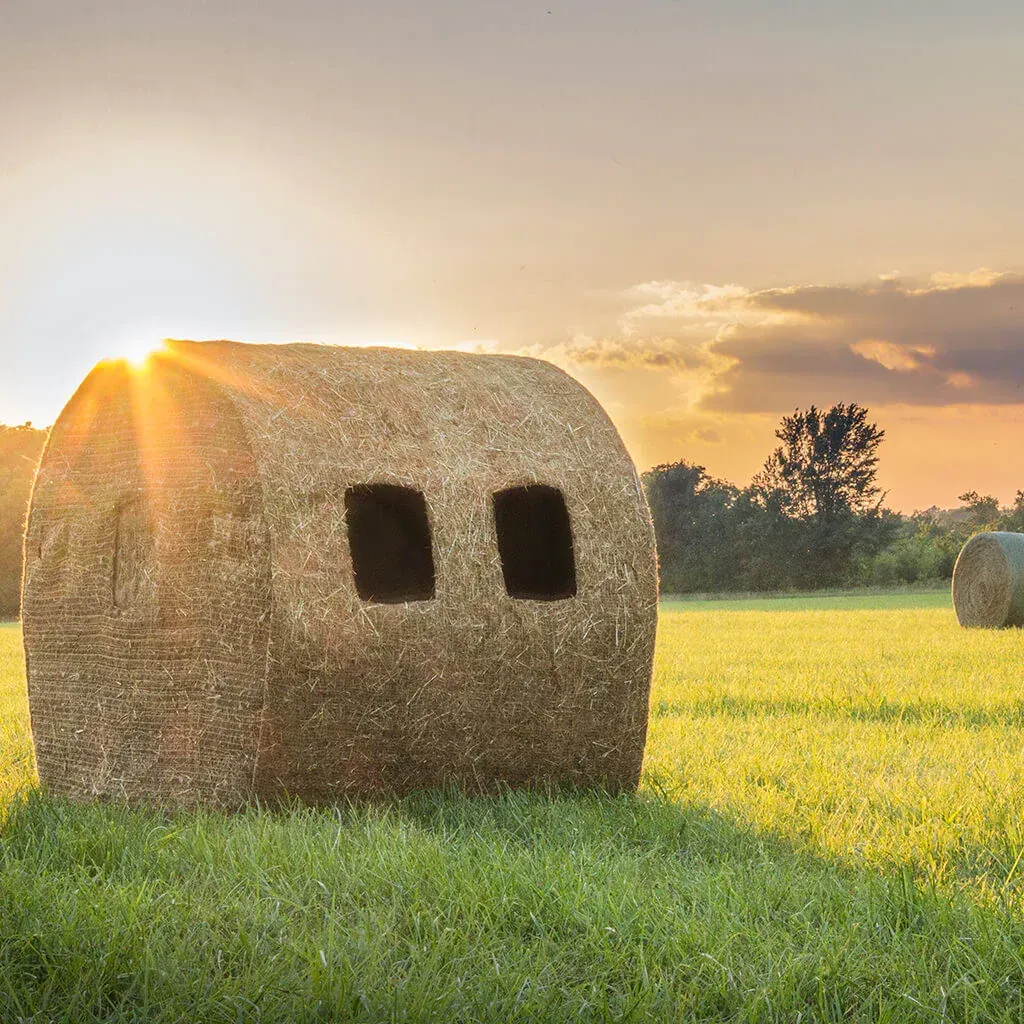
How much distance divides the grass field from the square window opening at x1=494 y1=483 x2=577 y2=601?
5.41 ft

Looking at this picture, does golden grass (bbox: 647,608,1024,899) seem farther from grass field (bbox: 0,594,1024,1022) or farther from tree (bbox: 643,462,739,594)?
tree (bbox: 643,462,739,594)

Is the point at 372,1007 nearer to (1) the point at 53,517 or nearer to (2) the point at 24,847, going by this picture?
(2) the point at 24,847

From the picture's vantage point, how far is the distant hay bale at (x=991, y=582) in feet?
78.1

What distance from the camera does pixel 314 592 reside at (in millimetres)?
6711

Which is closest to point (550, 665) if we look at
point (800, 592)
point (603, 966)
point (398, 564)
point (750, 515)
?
point (398, 564)

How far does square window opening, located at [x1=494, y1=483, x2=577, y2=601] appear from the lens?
8.72m

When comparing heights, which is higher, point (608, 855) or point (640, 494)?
point (640, 494)

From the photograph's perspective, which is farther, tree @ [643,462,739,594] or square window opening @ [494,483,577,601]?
tree @ [643,462,739,594]

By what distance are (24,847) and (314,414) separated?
292 cm

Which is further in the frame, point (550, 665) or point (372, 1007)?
point (550, 665)

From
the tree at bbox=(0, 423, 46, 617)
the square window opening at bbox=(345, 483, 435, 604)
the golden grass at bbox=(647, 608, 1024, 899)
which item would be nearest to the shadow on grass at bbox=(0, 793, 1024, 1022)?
the golden grass at bbox=(647, 608, 1024, 899)

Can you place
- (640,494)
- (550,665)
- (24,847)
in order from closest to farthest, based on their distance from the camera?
(24,847), (550,665), (640,494)

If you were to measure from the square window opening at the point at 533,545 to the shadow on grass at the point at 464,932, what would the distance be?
2793mm

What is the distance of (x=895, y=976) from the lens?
14.5 feet
